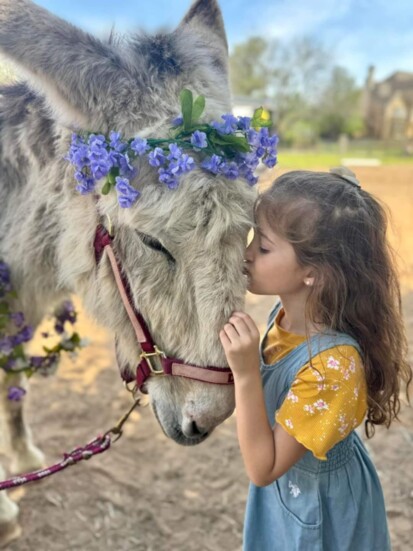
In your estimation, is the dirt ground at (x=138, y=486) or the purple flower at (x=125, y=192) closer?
the purple flower at (x=125, y=192)

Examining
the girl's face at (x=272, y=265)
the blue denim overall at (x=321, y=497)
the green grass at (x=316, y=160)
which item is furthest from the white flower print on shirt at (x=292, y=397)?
the green grass at (x=316, y=160)

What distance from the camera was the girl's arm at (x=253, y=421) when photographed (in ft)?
5.39

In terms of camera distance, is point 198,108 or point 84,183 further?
point 84,183

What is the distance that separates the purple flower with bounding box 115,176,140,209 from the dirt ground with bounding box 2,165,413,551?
1.42 meters

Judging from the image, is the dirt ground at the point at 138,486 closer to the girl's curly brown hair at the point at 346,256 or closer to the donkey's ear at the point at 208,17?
the girl's curly brown hair at the point at 346,256

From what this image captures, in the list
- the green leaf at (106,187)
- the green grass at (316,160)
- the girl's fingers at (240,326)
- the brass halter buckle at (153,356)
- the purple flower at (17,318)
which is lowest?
the green grass at (316,160)

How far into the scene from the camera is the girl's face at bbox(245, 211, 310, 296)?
1749 millimetres

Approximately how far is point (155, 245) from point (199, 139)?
0.42m

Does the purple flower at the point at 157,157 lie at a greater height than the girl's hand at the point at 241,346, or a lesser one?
greater

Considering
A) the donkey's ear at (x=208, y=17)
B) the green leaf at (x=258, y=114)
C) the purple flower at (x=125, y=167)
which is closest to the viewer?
the purple flower at (x=125, y=167)

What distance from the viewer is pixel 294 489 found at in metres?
1.91

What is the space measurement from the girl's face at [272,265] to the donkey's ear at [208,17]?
1.48m

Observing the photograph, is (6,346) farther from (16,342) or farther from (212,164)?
(212,164)

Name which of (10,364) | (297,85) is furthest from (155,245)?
(297,85)
